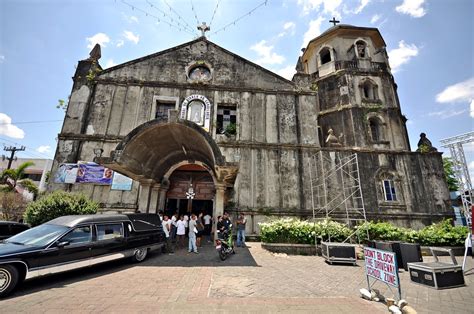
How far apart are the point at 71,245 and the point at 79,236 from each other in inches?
13.3

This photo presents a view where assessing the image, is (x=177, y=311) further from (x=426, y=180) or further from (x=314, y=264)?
(x=426, y=180)

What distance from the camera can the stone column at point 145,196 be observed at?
39.4 ft

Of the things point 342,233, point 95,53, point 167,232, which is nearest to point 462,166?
point 342,233

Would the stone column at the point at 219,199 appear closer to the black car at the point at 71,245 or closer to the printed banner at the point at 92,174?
the black car at the point at 71,245

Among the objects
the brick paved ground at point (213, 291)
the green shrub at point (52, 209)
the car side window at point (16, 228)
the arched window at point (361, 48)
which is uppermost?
the arched window at point (361, 48)

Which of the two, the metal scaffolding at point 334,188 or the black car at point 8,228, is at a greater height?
the metal scaffolding at point 334,188

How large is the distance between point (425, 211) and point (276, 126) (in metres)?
11.6

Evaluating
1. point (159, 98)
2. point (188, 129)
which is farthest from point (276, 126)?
point (159, 98)

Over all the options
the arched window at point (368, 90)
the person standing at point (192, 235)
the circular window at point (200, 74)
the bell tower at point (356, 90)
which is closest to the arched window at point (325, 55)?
the bell tower at point (356, 90)

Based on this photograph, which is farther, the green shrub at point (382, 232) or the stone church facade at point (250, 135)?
the stone church facade at point (250, 135)

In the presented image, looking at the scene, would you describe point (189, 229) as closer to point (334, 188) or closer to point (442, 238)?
point (334, 188)

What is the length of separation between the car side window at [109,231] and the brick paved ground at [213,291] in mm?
1044

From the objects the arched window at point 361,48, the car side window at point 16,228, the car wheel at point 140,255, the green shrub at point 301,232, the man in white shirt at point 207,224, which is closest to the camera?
the car wheel at point 140,255

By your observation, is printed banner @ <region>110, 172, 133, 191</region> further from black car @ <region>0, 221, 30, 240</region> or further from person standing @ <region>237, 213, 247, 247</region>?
person standing @ <region>237, 213, 247, 247</region>
